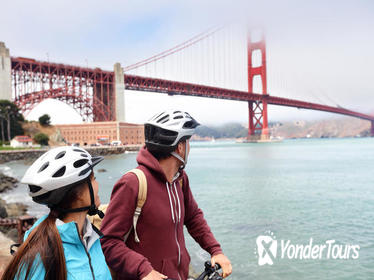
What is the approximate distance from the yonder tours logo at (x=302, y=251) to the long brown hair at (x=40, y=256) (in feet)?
20.9

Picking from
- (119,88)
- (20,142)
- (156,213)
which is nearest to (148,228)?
(156,213)

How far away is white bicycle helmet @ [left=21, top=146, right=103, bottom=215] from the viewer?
1388 millimetres

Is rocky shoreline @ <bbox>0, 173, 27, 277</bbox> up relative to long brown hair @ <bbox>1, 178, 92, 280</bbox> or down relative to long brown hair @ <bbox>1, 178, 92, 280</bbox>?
down

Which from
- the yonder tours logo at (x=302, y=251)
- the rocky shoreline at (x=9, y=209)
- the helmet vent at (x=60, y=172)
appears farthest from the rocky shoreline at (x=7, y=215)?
the yonder tours logo at (x=302, y=251)

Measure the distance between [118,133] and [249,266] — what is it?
196 ft

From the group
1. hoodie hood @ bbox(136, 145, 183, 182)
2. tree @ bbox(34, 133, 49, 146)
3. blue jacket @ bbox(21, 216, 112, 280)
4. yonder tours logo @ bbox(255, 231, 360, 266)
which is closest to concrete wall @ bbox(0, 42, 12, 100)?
tree @ bbox(34, 133, 49, 146)

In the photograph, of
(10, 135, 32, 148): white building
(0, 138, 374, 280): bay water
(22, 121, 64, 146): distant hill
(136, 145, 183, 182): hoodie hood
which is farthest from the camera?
(22, 121, 64, 146): distant hill

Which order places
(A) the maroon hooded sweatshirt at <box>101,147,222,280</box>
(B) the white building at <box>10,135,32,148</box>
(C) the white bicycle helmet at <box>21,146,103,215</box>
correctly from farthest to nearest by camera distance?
(B) the white building at <box>10,135,32,148</box> → (A) the maroon hooded sweatshirt at <box>101,147,222,280</box> → (C) the white bicycle helmet at <box>21,146,103,215</box>

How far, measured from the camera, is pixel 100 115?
66.0 m

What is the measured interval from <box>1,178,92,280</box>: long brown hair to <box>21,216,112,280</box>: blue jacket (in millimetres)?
18

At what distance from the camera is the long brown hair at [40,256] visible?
3.95ft

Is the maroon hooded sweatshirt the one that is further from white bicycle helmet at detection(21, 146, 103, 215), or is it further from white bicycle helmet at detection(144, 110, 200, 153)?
white bicycle helmet at detection(21, 146, 103, 215)

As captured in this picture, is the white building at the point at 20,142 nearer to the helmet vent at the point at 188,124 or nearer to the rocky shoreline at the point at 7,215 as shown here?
the rocky shoreline at the point at 7,215

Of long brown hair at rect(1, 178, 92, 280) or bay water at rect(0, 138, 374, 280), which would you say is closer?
long brown hair at rect(1, 178, 92, 280)
